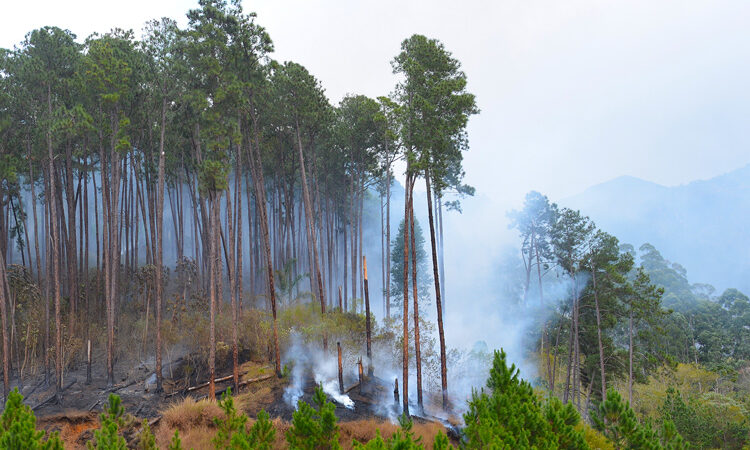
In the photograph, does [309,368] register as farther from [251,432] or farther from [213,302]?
[251,432]

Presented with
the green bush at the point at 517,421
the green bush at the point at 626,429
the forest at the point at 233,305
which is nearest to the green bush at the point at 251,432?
the forest at the point at 233,305

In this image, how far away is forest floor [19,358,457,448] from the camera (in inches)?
596

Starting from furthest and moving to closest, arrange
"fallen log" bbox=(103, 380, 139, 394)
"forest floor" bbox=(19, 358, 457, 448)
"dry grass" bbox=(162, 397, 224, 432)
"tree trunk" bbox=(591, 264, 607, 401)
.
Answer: "tree trunk" bbox=(591, 264, 607, 401), "fallen log" bbox=(103, 380, 139, 394), "forest floor" bbox=(19, 358, 457, 448), "dry grass" bbox=(162, 397, 224, 432)

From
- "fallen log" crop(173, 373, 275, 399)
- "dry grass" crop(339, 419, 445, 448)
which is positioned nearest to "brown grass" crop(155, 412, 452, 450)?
"dry grass" crop(339, 419, 445, 448)

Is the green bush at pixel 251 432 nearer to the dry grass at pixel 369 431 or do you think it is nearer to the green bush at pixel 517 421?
the green bush at pixel 517 421

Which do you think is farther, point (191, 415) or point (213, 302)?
point (213, 302)

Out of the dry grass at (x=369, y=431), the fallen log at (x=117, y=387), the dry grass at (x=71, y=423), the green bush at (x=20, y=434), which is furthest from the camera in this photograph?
the fallen log at (x=117, y=387)

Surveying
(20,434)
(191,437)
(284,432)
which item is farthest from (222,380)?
(20,434)

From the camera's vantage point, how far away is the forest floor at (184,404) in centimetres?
1513

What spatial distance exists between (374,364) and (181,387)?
32.0ft

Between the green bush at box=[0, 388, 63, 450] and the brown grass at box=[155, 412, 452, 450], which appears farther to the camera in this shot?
the brown grass at box=[155, 412, 452, 450]

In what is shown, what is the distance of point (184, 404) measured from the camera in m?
15.7

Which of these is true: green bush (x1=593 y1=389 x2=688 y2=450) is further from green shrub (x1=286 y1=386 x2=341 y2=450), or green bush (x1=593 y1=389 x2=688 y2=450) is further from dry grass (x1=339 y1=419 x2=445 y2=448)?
green shrub (x1=286 y1=386 x2=341 y2=450)

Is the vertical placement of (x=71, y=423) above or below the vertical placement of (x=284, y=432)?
above
